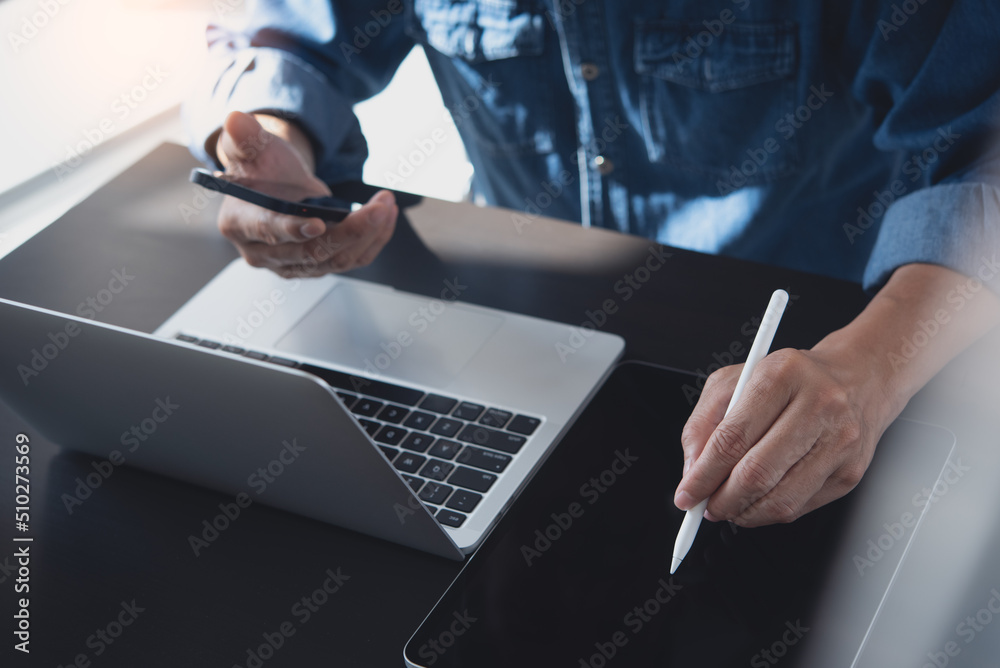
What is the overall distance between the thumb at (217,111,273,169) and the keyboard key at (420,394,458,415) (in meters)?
0.35

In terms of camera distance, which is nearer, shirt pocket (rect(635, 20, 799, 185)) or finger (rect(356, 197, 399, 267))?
finger (rect(356, 197, 399, 267))

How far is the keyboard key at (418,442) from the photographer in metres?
0.73

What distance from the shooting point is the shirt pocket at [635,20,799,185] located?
1.03 m

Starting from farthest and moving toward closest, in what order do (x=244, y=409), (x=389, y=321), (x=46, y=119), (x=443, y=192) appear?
(x=443, y=192)
(x=46, y=119)
(x=389, y=321)
(x=244, y=409)

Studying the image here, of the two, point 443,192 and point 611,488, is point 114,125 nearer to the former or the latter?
point 443,192

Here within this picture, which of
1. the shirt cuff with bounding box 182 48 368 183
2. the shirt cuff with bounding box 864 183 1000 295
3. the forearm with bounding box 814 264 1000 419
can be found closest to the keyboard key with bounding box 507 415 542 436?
the forearm with bounding box 814 264 1000 419

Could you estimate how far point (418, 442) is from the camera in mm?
738

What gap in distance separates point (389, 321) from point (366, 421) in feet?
0.49

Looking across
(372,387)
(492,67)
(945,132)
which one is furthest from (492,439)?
(492,67)

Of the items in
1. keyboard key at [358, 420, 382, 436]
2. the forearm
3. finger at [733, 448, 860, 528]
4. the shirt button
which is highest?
keyboard key at [358, 420, 382, 436]

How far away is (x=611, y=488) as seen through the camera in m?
0.68

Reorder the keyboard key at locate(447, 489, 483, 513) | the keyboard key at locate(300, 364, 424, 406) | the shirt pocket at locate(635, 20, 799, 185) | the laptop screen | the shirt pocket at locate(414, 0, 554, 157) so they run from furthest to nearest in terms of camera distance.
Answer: the shirt pocket at locate(414, 0, 554, 157)
the shirt pocket at locate(635, 20, 799, 185)
the keyboard key at locate(300, 364, 424, 406)
the keyboard key at locate(447, 489, 483, 513)
the laptop screen

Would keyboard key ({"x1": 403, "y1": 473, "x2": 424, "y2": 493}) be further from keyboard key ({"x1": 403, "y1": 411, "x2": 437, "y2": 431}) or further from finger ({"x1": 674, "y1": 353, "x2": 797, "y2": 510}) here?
finger ({"x1": 674, "y1": 353, "x2": 797, "y2": 510})

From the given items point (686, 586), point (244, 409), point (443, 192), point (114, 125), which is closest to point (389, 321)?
point (244, 409)
